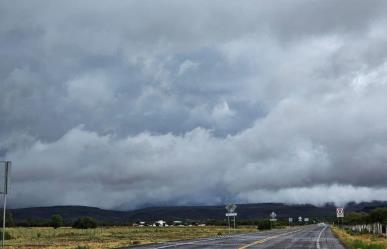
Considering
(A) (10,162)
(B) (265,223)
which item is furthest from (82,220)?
(A) (10,162)

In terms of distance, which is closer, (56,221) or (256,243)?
(256,243)

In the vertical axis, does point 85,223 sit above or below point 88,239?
above

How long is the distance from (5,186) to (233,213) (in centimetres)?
5984

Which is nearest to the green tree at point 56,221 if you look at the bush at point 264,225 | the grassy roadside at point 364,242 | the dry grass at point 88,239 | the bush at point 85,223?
the bush at point 85,223

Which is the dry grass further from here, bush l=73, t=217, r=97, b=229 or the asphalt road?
bush l=73, t=217, r=97, b=229

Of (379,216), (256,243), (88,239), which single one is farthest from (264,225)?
(256,243)

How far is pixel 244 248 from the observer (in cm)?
3766

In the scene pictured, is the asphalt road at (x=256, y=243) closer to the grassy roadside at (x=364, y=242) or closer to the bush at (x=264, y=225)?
the grassy roadside at (x=364, y=242)

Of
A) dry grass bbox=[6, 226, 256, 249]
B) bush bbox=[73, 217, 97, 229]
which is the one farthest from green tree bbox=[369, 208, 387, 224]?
bush bbox=[73, 217, 97, 229]

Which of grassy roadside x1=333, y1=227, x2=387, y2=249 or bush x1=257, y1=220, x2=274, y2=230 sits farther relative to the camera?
bush x1=257, y1=220, x2=274, y2=230

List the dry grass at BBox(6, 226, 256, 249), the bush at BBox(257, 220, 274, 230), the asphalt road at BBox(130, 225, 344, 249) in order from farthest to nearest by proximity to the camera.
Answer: the bush at BBox(257, 220, 274, 230)
the dry grass at BBox(6, 226, 256, 249)
the asphalt road at BBox(130, 225, 344, 249)

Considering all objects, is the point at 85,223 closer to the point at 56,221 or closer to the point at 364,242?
the point at 56,221

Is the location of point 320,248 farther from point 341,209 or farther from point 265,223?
point 265,223

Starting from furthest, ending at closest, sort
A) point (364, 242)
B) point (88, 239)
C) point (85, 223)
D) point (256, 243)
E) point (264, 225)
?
point (85, 223)
point (264, 225)
point (88, 239)
point (364, 242)
point (256, 243)
